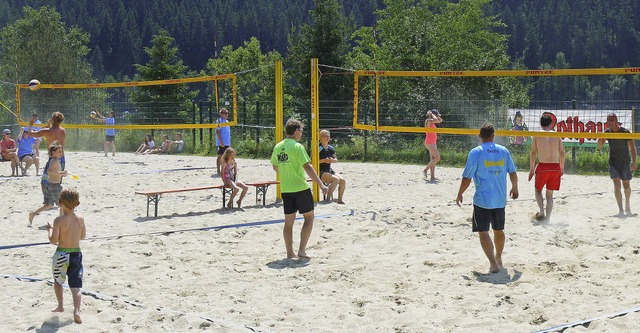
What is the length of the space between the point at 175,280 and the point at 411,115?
13.2 meters

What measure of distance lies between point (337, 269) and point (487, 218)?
1.34m

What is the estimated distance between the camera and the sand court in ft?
18.0

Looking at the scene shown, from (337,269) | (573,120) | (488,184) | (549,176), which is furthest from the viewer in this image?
(573,120)

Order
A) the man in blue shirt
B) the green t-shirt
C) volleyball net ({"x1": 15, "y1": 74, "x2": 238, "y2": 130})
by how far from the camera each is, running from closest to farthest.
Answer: the man in blue shirt, the green t-shirt, volleyball net ({"x1": 15, "y1": 74, "x2": 238, "y2": 130})

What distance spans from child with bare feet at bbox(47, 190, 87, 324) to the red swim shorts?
5.15 metres

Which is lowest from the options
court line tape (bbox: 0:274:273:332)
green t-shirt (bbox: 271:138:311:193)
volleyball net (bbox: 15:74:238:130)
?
court line tape (bbox: 0:274:273:332)

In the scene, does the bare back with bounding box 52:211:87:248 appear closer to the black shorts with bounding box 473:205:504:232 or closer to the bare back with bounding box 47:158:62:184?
the black shorts with bounding box 473:205:504:232

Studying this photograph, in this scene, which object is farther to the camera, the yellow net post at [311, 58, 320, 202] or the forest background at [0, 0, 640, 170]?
the forest background at [0, 0, 640, 170]

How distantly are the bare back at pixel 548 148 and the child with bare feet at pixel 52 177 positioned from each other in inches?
206

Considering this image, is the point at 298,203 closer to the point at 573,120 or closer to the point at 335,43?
the point at 573,120

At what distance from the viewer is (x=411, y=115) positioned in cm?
1917

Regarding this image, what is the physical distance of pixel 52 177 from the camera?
358 inches

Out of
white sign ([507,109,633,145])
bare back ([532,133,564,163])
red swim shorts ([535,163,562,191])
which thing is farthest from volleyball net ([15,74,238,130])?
white sign ([507,109,633,145])

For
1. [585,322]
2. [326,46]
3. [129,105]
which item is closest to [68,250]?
[585,322]
